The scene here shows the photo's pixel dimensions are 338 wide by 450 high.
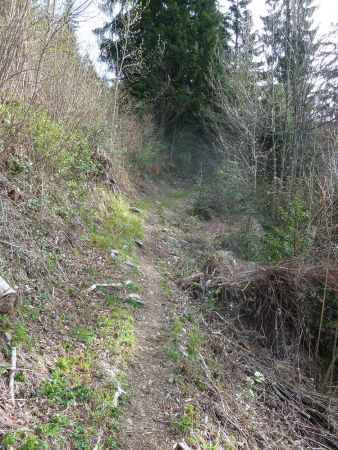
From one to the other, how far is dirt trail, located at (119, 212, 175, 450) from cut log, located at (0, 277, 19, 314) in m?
1.40

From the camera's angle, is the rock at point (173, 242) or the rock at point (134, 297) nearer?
the rock at point (134, 297)

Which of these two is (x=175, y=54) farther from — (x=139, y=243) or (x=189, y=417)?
(x=189, y=417)

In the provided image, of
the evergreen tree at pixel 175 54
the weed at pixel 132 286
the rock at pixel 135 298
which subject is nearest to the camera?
the rock at pixel 135 298

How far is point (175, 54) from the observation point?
17.6 meters

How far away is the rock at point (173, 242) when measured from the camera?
29.4 feet

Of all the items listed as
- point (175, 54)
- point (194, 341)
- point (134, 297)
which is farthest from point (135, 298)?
point (175, 54)

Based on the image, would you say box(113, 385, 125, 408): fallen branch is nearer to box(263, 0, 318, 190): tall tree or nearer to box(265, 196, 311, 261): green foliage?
box(265, 196, 311, 261): green foliage

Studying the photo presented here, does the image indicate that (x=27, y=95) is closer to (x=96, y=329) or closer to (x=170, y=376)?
(x=96, y=329)

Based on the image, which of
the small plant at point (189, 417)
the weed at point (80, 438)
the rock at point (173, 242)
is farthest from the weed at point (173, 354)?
the rock at point (173, 242)

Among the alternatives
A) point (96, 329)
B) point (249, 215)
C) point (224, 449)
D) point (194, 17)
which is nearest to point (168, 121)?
point (194, 17)

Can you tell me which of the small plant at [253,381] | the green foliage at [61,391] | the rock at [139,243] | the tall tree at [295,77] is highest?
the tall tree at [295,77]

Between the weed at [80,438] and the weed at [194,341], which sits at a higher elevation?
the weed at [80,438]

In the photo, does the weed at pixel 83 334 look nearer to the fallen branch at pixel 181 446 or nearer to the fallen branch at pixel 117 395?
the fallen branch at pixel 117 395

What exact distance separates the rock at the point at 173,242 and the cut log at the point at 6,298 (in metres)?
5.88
